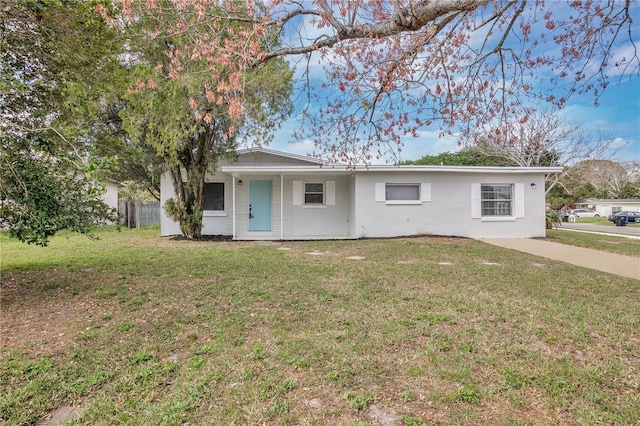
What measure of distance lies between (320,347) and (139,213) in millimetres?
17310

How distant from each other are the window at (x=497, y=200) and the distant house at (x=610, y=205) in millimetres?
38590

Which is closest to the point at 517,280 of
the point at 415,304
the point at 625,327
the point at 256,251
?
the point at 625,327

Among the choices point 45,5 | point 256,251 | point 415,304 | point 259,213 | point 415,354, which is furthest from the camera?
point 259,213

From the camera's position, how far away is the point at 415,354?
124 inches

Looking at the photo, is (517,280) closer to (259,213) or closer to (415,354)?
(415,354)

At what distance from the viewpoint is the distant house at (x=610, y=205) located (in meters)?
39.6

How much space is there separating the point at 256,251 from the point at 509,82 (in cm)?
698

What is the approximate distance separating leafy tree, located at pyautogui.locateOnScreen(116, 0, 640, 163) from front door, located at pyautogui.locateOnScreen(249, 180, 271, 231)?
7.75 m

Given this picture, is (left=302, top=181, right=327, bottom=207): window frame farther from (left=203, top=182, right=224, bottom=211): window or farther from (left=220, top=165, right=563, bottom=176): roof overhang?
(left=203, top=182, right=224, bottom=211): window

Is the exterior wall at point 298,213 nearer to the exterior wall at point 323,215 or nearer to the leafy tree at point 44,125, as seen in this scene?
the exterior wall at point 323,215

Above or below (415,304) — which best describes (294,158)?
above

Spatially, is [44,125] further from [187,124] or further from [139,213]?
[139,213]

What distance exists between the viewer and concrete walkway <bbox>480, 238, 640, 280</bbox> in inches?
284

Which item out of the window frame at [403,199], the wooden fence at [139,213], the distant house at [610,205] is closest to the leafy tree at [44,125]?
the window frame at [403,199]
